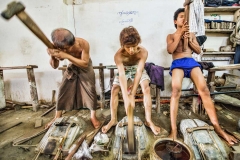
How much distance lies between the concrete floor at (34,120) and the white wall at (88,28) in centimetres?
89

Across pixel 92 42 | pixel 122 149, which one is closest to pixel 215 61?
pixel 92 42

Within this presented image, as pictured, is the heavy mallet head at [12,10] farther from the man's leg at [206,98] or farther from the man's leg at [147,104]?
the man's leg at [206,98]

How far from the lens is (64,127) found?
232 centimetres

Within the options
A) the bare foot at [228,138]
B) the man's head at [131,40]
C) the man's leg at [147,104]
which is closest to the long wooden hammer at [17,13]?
the man's head at [131,40]

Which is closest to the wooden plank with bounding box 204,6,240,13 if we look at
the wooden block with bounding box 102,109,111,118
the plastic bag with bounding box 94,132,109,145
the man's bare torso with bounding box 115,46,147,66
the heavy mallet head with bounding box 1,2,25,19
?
the man's bare torso with bounding box 115,46,147,66

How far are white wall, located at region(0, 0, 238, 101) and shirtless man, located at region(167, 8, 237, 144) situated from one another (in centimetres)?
110

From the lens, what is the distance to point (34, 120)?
3.19 meters

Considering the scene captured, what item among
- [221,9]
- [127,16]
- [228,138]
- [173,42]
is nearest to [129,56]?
[173,42]

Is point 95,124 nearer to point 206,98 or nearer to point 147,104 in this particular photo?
point 147,104

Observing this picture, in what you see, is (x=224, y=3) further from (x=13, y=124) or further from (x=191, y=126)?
(x=13, y=124)

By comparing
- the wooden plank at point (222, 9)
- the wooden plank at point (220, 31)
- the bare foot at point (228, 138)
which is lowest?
the bare foot at point (228, 138)

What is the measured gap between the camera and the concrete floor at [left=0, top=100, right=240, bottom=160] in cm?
212

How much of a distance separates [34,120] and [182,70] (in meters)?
3.07

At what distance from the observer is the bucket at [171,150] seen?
1411 millimetres
